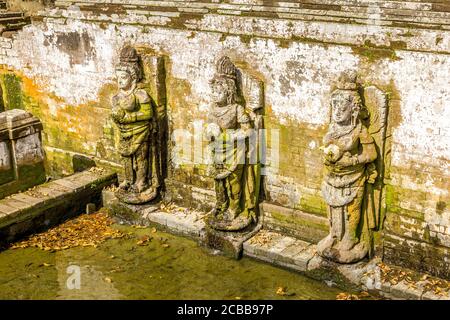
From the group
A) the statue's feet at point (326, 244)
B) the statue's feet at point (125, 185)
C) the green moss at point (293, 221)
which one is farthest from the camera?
the statue's feet at point (125, 185)

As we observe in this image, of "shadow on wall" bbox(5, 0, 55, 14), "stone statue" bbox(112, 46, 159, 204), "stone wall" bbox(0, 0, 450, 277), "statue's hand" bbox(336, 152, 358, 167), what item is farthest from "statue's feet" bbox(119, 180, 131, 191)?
"shadow on wall" bbox(5, 0, 55, 14)

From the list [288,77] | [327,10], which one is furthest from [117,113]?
[327,10]

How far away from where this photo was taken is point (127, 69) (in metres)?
8.86

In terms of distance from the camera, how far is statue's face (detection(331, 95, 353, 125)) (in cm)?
697

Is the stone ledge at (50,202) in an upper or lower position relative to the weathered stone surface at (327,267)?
upper

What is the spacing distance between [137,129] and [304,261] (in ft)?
10.6

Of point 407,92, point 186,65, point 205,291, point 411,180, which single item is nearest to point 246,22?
point 186,65

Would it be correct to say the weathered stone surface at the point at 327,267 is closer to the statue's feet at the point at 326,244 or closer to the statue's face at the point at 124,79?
the statue's feet at the point at 326,244

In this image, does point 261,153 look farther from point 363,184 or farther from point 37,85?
point 37,85

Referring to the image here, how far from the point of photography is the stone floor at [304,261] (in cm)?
702

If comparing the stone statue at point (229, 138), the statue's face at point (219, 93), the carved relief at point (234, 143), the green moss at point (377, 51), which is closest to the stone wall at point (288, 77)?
A: the green moss at point (377, 51)

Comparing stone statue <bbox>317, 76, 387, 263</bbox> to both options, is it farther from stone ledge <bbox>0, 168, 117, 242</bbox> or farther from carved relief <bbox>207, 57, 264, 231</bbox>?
stone ledge <bbox>0, 168, 117, 242</bbox>

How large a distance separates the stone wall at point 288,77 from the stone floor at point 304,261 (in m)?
0.25

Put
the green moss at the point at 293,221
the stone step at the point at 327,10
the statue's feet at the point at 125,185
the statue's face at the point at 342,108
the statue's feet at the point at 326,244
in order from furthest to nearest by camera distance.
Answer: the statue's feet at the point at 125,185, the green moss at the point at 293,221, the statue's feet at the point at 326,244, the statue's face at the point at 342,108, the stone step at the point at 327,10
